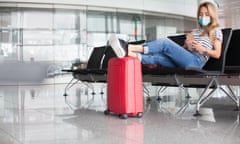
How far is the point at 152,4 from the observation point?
15.0m

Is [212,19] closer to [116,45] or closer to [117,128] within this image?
[116,45]

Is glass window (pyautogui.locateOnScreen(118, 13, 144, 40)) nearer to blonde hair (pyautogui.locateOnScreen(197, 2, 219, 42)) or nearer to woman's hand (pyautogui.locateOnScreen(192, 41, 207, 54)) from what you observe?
blonde hair (pyautogui.locateOnScreen(197, 2, 219, 42))

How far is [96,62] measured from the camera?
644 centimetres

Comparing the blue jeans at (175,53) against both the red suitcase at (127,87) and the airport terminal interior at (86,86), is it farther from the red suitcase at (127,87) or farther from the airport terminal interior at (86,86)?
the airport terminal interior at (86,86)

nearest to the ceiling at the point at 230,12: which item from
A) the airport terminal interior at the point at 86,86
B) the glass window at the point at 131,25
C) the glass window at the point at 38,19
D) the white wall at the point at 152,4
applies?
the airport terminal interior at the point at 86,86

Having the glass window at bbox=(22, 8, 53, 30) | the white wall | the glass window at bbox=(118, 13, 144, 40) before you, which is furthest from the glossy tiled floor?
the glass window at bbox=(118, 13, 144, 40)

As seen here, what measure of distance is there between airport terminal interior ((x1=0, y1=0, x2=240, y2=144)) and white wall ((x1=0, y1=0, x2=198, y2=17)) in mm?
41

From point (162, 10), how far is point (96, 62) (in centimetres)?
943

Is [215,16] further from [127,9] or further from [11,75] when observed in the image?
[127,9]

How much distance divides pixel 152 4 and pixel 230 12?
535cm

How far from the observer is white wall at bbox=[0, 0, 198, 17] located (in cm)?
1326

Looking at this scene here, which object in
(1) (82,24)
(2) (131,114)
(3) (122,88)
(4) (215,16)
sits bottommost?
(2) (131,114)

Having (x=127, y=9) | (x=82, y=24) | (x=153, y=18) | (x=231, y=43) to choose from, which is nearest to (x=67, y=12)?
(x=82, y=24)

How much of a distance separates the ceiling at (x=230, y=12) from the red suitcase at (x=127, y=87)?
51.1 ft
